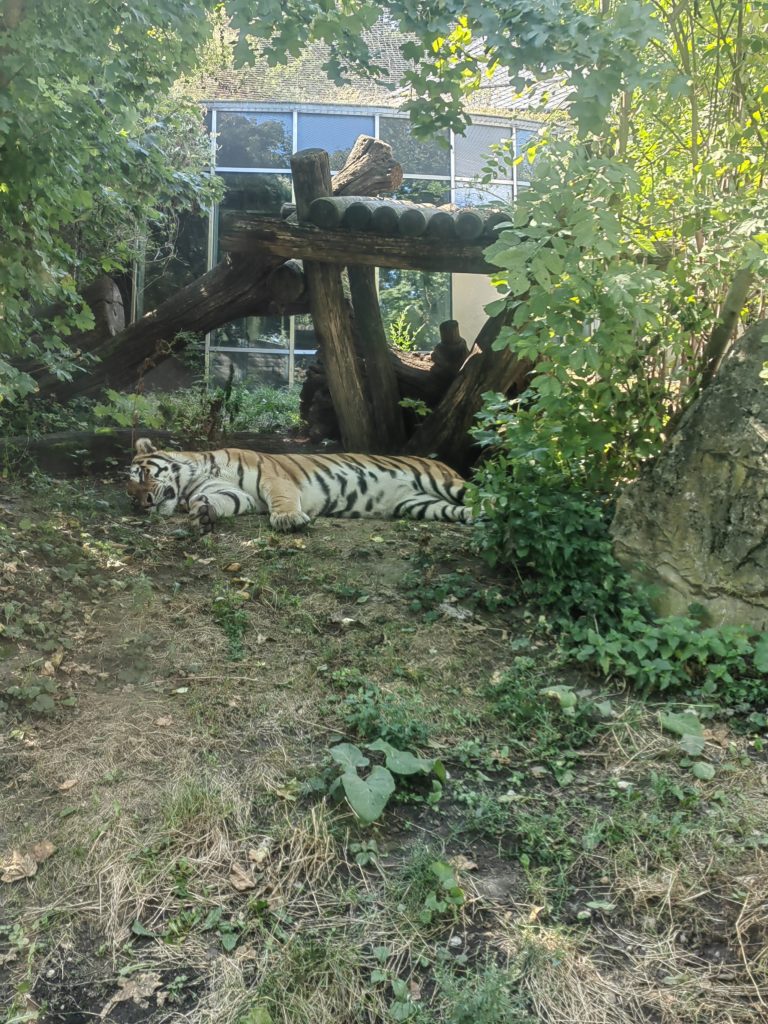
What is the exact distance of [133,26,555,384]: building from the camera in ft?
48.5

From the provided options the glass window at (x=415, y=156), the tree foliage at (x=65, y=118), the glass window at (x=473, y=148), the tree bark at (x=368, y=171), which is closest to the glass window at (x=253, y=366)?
the glass window at (x=415, y=156)

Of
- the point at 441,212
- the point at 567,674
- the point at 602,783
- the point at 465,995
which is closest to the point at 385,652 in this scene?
the point at 567,674

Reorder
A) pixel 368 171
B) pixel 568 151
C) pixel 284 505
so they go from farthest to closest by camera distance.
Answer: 1. pixel 368 171
2. pixel 284 505
3. pixel 568 151

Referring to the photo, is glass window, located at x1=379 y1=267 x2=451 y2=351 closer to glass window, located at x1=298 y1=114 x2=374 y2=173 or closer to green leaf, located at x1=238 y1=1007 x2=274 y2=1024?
glass window, located at x1=298 y1=114 x2=374 y2=173

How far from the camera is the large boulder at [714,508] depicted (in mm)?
4395

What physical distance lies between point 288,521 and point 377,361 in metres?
2.27

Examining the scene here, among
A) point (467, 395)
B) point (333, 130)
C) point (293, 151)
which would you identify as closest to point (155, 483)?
point (467, 395)

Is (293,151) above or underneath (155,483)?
above

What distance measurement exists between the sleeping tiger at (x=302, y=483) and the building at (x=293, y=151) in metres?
7.45

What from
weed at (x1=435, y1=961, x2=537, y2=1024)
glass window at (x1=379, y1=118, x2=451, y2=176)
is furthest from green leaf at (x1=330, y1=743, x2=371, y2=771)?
glass window at (x1=379, y1=118, x2=451, y2=176)

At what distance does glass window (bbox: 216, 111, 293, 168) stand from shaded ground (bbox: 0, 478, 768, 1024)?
1205 cm

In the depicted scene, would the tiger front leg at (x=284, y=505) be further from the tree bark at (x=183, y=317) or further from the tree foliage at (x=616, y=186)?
the tree bark at (x=183, y=317)

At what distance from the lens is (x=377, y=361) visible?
7.96 metres

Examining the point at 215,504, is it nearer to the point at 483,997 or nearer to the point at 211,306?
the point at 211,306
